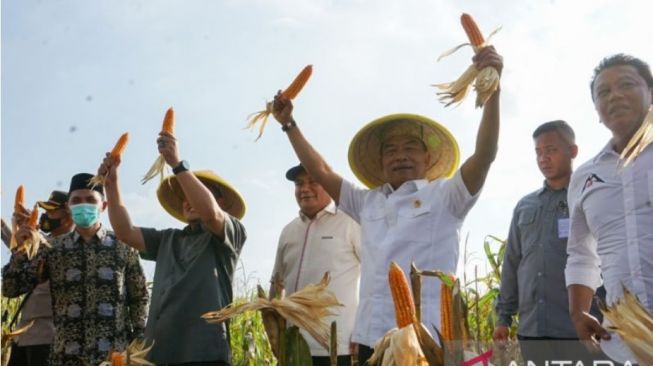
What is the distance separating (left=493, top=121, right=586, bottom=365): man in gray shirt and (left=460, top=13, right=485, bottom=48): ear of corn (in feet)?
4.55

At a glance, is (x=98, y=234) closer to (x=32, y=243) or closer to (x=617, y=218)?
(x=32, y=243)

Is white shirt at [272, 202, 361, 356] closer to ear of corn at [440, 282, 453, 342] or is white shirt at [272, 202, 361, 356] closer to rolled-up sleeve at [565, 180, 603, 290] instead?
rolled-up sleeve at [565, 180, 603, 290]

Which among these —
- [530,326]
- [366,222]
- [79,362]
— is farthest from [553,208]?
[79,362]

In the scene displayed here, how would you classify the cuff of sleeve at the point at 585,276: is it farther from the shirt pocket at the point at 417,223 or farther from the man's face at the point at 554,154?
the man's face at the point at 554,154

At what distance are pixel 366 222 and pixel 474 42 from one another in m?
1.03

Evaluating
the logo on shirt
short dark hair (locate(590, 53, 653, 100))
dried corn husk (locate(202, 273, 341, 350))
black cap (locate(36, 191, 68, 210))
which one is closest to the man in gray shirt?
the logo on shirt

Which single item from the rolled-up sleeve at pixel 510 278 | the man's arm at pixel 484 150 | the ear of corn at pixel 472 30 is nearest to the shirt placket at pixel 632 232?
the man's arm at pixel 484 150

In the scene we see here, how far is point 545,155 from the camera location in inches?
148

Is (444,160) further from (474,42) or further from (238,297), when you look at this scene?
(238,297)

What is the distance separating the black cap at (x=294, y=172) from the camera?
4.21 m

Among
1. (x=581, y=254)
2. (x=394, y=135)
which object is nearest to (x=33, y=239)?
(x=394, y=135)

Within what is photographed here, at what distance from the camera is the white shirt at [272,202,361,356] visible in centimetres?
392

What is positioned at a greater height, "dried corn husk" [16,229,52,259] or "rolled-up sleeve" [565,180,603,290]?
"dried corn husk" [16,229,52,259]

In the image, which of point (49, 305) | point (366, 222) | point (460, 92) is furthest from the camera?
point (49, 305)
